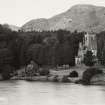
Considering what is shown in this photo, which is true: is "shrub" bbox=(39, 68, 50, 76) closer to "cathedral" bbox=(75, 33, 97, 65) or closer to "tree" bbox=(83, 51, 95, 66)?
"tree" bbox=(83, 51, 95, 66)

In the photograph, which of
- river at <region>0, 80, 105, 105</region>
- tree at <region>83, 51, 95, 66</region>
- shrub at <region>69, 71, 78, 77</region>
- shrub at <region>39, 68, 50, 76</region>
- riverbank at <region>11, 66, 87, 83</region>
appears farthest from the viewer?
tree at <region>83, 51, 95, 66</region>

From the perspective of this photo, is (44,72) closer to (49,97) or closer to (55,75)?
(55,75)

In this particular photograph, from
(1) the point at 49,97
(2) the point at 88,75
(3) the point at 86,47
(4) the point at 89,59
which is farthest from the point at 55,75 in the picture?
(1) the point at 49,97

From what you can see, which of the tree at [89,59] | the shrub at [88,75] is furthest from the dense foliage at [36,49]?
the shrub at [88,75]

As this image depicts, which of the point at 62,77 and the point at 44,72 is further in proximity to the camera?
the point at 44,72

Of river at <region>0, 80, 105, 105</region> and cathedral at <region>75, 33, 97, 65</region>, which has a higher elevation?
→ cathedral at <region>75, 33, 97, 65</region>

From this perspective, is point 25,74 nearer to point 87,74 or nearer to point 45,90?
→ point 87,74

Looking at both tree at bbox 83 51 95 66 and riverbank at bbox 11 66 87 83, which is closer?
riverbank at bbox 11 66 87 83

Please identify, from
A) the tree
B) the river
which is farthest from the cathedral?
the river
